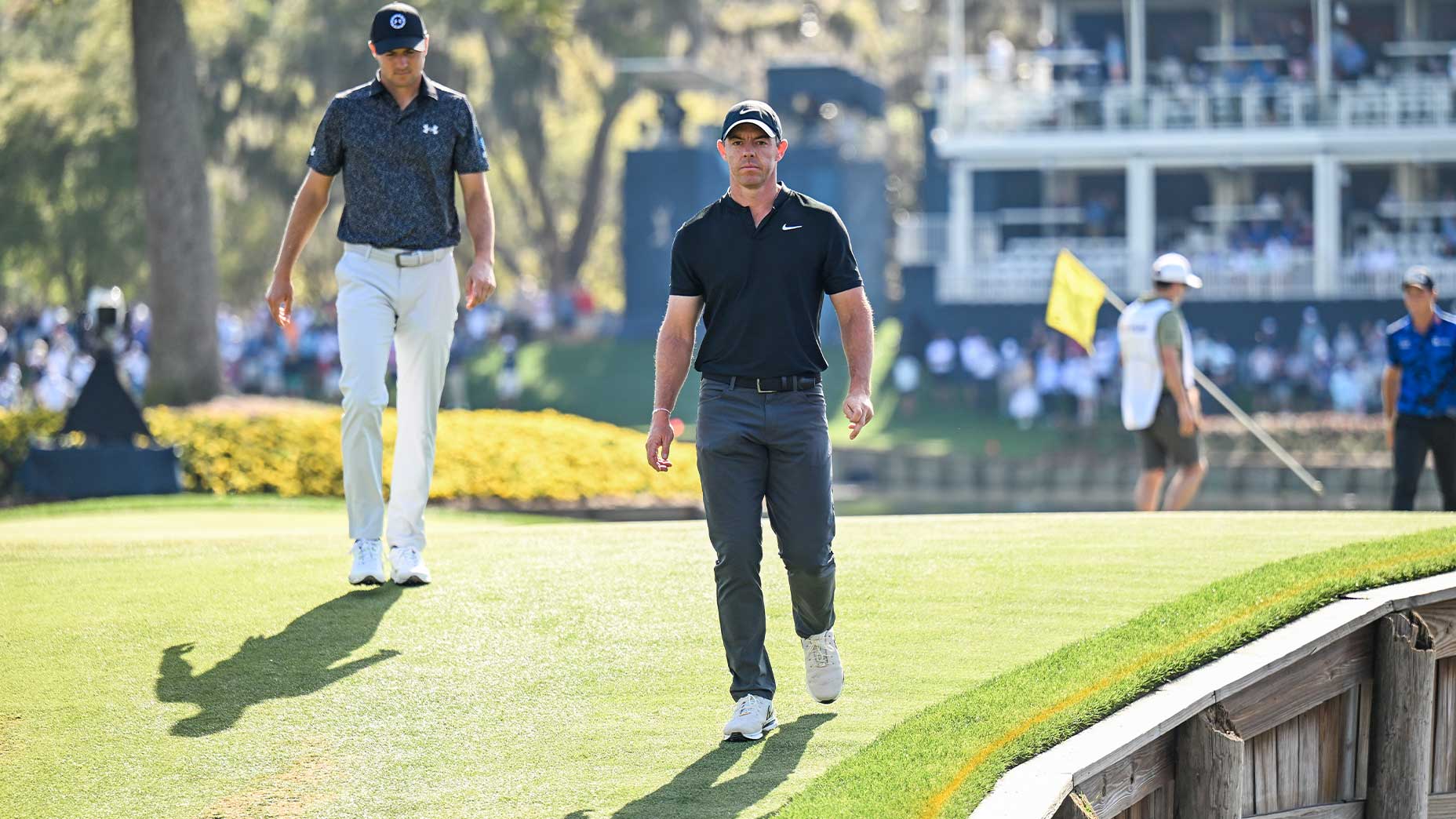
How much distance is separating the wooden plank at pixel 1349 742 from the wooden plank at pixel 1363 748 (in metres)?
0.01

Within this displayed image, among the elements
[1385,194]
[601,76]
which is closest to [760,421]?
[1385,194]

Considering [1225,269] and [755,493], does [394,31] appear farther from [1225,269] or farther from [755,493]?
[1225,269]

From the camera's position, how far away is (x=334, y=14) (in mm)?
38531

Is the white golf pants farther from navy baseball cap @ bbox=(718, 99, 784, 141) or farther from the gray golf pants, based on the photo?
navy baseball cap @ bbox=(718, 99, 784, 141)

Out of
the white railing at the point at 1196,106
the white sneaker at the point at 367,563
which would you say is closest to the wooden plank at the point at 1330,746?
the white sneaker at the point at 367,563

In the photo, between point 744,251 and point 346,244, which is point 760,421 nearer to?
point 744,251

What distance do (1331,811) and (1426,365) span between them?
4.91m

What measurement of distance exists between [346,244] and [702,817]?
3294mm

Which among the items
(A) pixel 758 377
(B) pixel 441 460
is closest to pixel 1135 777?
(A) pixel 758 377

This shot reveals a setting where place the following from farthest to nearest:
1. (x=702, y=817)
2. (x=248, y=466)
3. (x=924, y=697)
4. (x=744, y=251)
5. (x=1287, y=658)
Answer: (x=248, y=466), (x=1287, y=658), (x=924, y=697), (x=744, y=251), (x=702, y=817)

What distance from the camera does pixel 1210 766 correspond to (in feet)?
21.2

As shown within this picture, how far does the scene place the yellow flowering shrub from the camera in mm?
15086

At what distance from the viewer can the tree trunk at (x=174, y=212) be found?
19.5 metres

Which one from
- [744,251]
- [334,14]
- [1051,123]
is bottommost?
[744,251]
